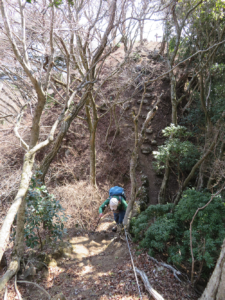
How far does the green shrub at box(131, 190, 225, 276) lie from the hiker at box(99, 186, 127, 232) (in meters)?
0.75

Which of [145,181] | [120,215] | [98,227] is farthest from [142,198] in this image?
[120,215]

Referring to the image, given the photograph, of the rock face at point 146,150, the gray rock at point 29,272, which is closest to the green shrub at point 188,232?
the gray rock at point 29,272

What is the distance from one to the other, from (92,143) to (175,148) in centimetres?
385

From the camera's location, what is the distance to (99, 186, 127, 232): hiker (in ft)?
16.6

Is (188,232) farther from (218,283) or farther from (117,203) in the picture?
(117,203)

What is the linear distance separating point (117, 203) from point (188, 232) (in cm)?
188

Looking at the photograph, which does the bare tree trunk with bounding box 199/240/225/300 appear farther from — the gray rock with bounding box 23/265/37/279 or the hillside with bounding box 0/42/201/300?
the gray rock with bounding box 23/265/37/279

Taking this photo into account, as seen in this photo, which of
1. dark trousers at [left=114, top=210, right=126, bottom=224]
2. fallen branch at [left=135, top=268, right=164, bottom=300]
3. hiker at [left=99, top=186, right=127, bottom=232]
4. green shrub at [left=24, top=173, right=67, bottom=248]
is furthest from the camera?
dark trousers at [left=114, top=210, right=126, bottom=224]

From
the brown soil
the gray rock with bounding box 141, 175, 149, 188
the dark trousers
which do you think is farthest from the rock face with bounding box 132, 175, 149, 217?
the brown soil

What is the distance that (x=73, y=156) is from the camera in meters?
12.7

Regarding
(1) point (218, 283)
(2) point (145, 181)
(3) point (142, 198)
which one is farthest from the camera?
(2) point (145, 181)

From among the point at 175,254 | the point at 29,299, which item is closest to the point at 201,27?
the point at 175,254

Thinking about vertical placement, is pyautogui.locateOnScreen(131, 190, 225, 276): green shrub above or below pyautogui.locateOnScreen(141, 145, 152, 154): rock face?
below

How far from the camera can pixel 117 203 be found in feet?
16.6
